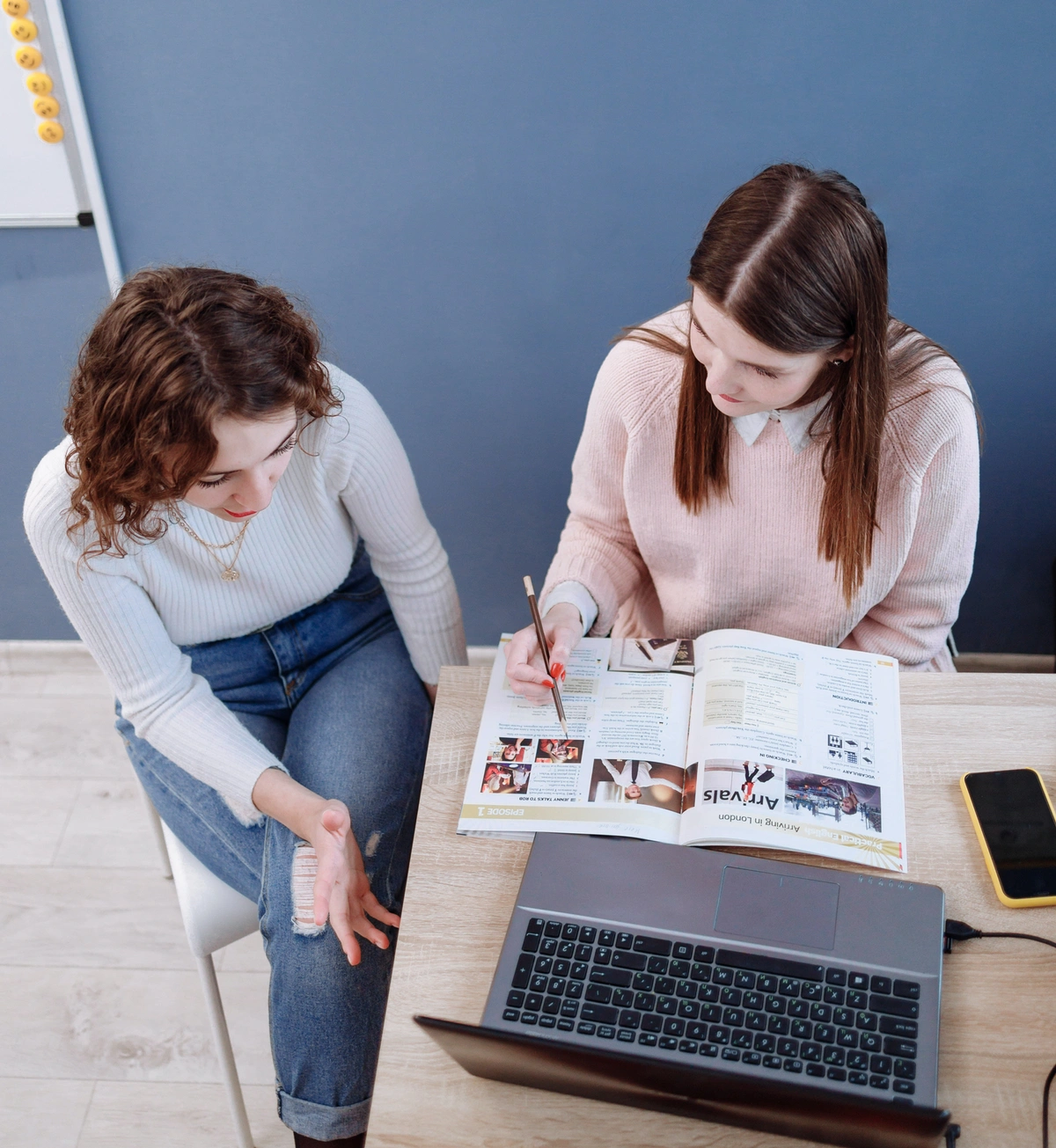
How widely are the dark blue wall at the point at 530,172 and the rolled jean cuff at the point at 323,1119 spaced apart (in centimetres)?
115

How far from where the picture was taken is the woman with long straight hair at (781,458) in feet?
3.22

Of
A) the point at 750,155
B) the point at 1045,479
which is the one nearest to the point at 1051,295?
the point at 1045,479

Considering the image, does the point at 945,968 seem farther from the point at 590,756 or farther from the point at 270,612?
the point at 270,612

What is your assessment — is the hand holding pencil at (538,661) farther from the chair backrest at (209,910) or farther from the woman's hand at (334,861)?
the chair backrest at (209,910)

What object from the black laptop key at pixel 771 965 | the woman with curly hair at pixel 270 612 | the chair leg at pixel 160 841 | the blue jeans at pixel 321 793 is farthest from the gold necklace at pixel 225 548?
the black laptop key at pixel 771 965

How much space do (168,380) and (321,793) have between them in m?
0.50

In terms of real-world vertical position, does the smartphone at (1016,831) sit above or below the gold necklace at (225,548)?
below

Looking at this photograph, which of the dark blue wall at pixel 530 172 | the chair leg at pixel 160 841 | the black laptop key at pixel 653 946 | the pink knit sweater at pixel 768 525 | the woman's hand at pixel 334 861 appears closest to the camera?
the black laptop key at pixel 653 946

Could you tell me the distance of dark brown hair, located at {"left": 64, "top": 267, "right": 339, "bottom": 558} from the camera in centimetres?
97

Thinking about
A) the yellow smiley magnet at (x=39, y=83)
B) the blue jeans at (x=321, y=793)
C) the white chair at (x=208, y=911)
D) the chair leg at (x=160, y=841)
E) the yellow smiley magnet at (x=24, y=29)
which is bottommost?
the chair leg at (x=160, y=841)

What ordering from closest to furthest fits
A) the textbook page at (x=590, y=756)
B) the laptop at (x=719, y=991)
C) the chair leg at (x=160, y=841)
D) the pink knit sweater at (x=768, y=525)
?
the laptop at (x=719, y=991) < the textbook page at (x=590, y=756) < the pink knit sweater at (x=768, y=525) < the chair leg at (x=160, y=841)

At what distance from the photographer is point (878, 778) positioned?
37.2 inches

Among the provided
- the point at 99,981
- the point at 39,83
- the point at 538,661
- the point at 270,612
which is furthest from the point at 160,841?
the point at 39,83

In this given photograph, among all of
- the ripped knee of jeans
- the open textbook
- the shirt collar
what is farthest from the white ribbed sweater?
the shirt collar
